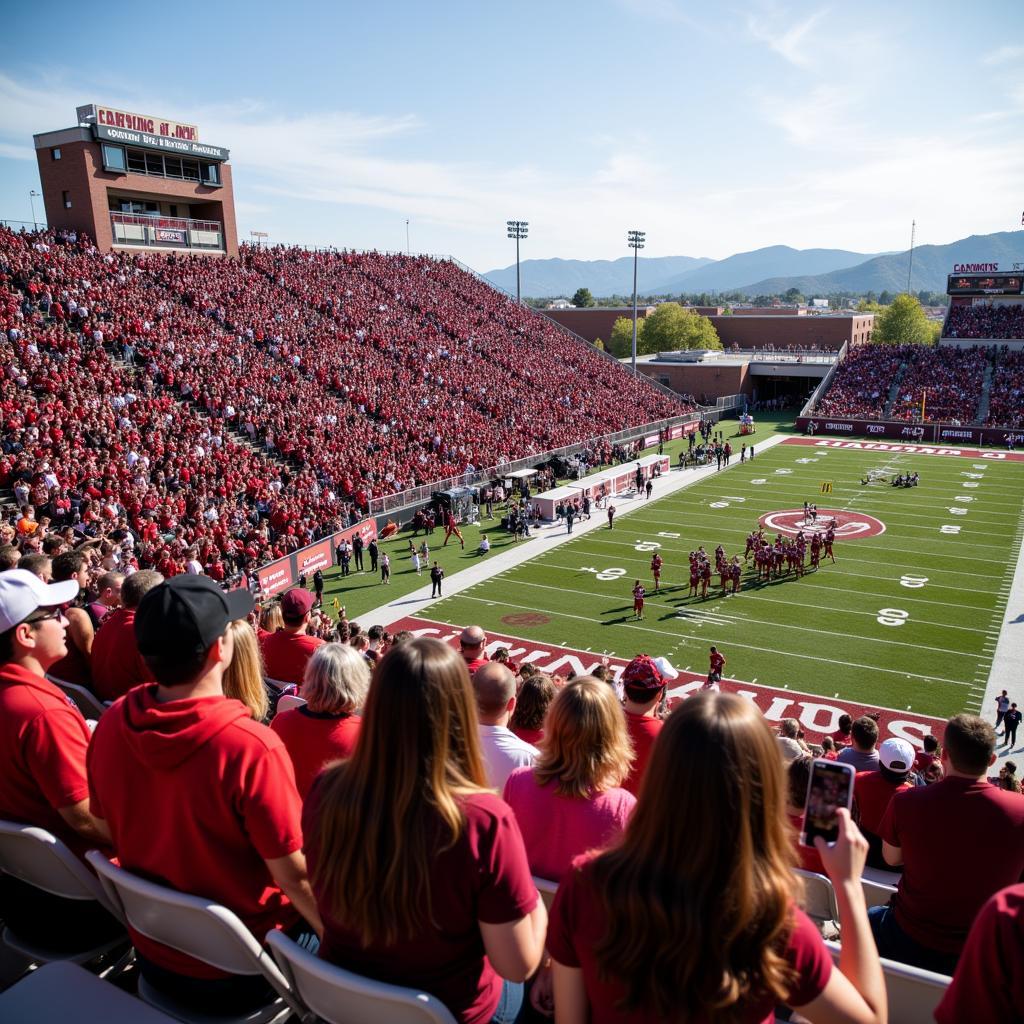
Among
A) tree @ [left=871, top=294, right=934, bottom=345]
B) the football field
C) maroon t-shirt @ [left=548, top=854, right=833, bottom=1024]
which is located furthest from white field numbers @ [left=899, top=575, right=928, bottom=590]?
tree @ [left=871, top=294, right=934, bottom=345]

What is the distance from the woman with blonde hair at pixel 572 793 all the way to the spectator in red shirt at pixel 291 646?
3.85 meters

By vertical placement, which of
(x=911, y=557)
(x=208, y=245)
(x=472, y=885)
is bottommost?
(x=911, y=557)

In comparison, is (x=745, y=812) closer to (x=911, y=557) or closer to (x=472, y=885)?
(x=472, y=885)

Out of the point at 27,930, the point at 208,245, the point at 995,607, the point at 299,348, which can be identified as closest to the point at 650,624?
the point at 995,607

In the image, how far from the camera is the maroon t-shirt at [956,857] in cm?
348

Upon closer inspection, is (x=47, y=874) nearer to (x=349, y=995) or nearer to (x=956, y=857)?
(x=349, y=995)

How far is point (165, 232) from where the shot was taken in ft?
114

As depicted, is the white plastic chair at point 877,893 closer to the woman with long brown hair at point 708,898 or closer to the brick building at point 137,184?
the woman with long brown hair at point 708,898

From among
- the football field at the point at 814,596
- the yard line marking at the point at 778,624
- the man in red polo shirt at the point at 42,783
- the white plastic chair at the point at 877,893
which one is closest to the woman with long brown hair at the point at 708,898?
the man in red polo shirt at the point at 42,783

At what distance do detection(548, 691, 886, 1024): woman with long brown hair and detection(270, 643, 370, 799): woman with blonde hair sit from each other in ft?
6.33

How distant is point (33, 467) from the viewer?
18.6 m

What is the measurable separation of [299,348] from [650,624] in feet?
67.2

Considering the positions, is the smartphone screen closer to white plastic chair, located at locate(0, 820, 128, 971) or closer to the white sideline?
white plastic chair, located at locate(0, 820, 128, 971)

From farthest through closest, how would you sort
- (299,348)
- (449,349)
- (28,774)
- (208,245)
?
1. (449,349)
2. (208,245)
3. (299,348)
4. (28,774)
